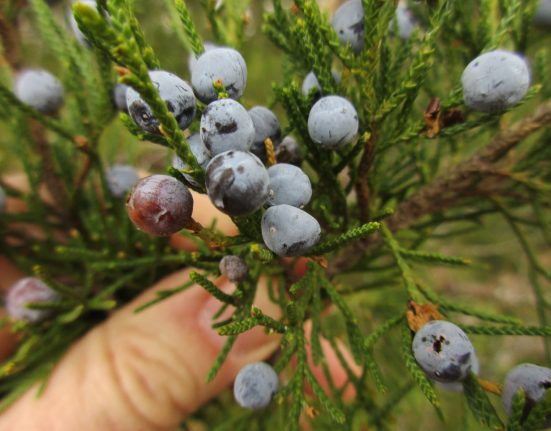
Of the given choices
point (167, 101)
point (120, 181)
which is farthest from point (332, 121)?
point (120, 181)

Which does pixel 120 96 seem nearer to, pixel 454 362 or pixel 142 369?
pixel 142 369

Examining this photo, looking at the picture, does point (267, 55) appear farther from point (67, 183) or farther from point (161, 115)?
point (161, 115)

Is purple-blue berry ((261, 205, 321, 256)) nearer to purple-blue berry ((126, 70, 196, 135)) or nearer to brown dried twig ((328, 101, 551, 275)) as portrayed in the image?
purple-blue berry ((126, 70, 196, 135))

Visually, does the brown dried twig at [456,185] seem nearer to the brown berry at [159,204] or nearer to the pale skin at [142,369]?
the pale skin at [142,369]

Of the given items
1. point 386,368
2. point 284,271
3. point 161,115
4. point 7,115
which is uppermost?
point 7,115

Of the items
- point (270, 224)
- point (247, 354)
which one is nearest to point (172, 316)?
point (247, 354)

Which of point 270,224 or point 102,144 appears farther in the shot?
point 102,144
